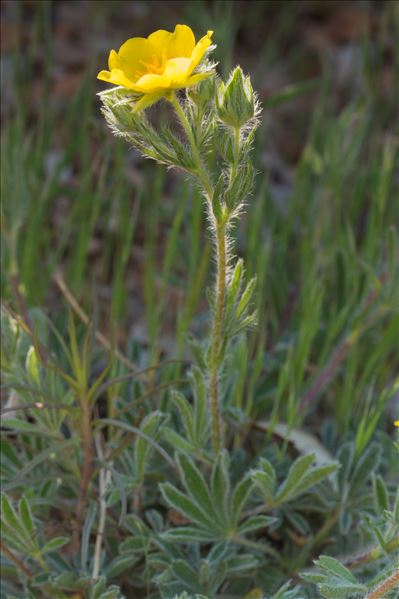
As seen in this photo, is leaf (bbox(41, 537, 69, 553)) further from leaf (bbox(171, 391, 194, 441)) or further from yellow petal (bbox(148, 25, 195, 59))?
yellow petal (bbox(148, 25, 195, 59))

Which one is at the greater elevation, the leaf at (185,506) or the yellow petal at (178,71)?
the yellow petal at (178,71)

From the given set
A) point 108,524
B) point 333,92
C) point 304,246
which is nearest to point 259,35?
point 333,92

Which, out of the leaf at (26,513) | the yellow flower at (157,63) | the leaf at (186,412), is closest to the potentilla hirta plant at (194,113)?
the yellow flower at (157,63)

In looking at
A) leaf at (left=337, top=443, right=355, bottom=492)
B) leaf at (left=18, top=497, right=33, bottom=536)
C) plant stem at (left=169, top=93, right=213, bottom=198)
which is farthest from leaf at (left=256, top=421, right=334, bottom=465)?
plant stem at (left=169, top=93, right=213, bottom=198)

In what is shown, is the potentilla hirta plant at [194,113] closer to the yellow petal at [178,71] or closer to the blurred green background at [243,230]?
the yellow petal at [178,71]

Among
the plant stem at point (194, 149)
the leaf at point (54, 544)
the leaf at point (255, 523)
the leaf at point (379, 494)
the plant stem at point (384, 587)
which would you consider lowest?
the leaf at point (54, 544)

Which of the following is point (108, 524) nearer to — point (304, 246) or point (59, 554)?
point (59, 554)

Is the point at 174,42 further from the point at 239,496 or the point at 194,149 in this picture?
the point at 239,496
